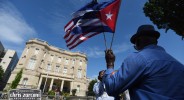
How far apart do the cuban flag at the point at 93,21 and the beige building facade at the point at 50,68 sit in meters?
38.6

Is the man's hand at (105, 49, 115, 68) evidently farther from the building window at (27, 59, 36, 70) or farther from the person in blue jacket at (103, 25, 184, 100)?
the building window at (27, 59, 36, 70)

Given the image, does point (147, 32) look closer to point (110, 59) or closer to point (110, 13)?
point (110, 59)

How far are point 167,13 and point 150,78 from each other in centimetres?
1209

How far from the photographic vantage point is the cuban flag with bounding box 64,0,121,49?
4902 millimetres

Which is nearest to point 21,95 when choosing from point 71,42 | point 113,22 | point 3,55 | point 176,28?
point 71,42

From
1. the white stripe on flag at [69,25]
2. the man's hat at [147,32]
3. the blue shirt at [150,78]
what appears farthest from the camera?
the white stripe on flag at [69,25]

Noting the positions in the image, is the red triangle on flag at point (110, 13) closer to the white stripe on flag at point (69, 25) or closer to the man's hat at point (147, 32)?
the white stripe on flag at point (69, 25)

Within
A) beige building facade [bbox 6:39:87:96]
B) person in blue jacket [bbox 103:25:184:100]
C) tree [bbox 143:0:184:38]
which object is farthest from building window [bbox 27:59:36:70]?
person in blue jacket [bbox 103:25:184:100]

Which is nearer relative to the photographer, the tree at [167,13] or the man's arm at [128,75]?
the man's arm at [128,75]

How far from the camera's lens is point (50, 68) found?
4841 centimetres

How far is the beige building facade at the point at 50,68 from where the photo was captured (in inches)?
1690

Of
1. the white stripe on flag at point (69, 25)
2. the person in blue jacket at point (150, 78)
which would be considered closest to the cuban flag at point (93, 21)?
the white stripe on flag at point (69, 25)

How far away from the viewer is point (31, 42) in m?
45.1

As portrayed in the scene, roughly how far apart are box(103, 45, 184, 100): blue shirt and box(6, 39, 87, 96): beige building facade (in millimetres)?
42553
